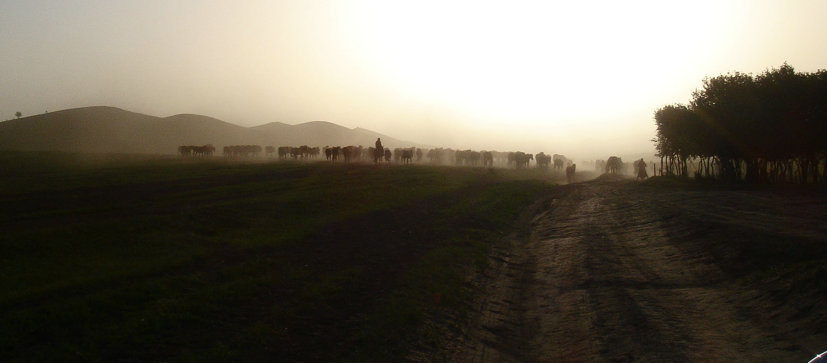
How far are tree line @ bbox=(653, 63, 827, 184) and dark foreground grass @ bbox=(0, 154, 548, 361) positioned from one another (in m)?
19.5

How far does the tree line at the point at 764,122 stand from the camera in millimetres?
37000

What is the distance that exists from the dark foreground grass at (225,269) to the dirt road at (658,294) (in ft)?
4.90

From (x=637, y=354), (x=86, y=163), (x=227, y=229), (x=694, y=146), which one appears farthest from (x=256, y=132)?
(x=637, y=354)

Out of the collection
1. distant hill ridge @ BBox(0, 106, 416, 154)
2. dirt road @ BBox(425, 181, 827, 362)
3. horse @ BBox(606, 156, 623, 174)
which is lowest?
dirt road @ BBox(425, 181, 827, 362)

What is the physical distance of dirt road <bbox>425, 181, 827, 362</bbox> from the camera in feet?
A: 33.6

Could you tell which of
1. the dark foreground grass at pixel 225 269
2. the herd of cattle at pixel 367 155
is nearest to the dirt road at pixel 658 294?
the dark foreground grass at pixel 225 269

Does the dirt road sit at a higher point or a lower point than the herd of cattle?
lower

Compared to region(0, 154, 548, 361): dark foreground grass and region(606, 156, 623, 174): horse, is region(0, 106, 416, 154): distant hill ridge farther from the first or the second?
region(606, 156, 623, 174): horse

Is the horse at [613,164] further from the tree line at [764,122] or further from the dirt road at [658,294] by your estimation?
the dirt road at [658,294]

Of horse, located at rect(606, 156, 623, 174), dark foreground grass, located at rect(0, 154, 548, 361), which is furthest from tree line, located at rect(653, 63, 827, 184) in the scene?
horse, located at rect(606, 156, 623, 174)

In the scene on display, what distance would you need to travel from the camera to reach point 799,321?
10492mm

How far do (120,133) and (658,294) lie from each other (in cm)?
13385

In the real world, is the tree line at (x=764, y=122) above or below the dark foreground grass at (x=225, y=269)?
above

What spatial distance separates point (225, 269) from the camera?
1532 centimetres
